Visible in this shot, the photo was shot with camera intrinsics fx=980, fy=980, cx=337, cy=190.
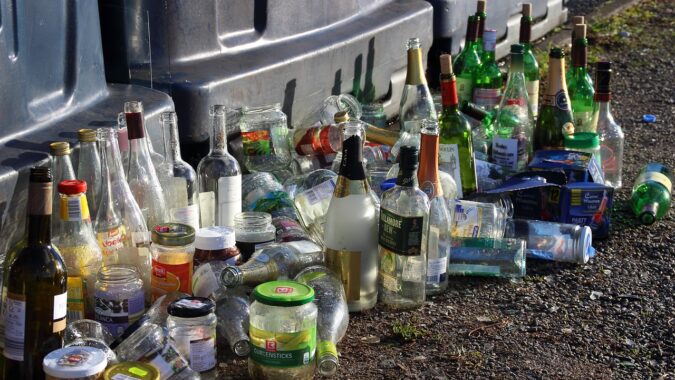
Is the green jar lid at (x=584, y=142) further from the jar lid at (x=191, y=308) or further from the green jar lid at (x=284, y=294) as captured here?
the jar lid at (x=191, y=308)

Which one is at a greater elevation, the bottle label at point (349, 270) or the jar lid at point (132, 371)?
the jar lid at point (132, 371)

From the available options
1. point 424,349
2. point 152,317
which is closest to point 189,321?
point 152,317

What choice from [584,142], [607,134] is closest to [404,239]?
[584,142]

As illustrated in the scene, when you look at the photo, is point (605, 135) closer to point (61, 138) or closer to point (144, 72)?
point (144, 72)

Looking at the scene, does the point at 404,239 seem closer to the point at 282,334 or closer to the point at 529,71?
the point at 282,334

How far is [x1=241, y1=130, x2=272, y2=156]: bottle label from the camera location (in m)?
3.91

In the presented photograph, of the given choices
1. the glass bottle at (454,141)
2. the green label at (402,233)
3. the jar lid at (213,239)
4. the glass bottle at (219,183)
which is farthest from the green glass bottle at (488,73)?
the jar lid at (213,239)

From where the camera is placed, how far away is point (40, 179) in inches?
97.8

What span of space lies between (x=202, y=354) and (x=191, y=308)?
0.13m

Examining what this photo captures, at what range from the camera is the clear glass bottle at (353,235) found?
311cm

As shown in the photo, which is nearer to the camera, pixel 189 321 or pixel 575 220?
pixel 189 321

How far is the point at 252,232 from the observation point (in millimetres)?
3207

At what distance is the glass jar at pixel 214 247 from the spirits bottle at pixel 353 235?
1.07 feet

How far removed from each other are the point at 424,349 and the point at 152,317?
820mm
